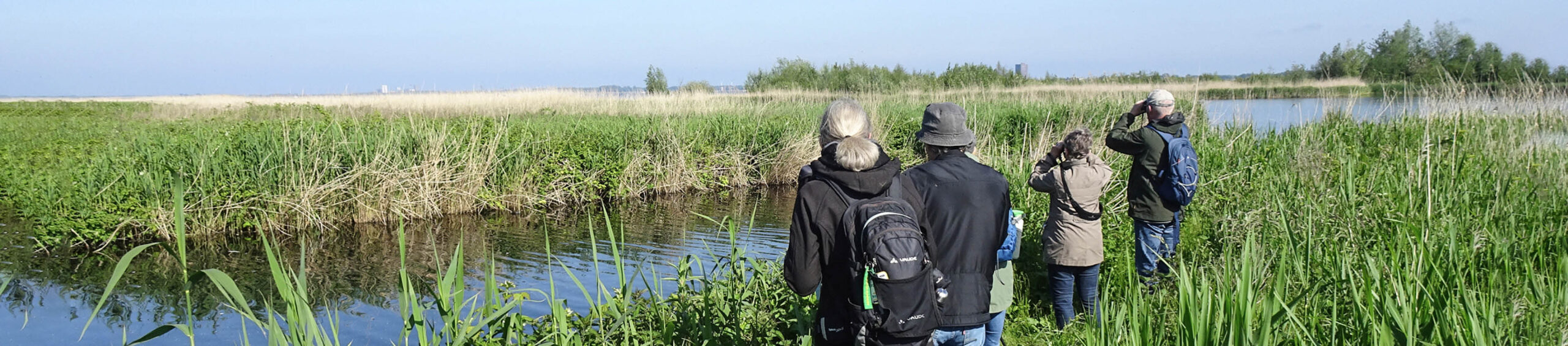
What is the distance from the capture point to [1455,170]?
627cm

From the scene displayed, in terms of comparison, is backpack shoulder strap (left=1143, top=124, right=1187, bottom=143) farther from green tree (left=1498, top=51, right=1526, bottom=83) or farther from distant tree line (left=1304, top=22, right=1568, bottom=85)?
green tree (left=1498, top=51, right=1526, bottom=83)

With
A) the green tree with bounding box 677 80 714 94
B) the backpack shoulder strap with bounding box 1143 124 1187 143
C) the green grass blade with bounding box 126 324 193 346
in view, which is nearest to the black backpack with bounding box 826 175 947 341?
the green grass blade with bounding box 126 324 193 346

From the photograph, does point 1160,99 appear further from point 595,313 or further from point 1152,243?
point 595,313

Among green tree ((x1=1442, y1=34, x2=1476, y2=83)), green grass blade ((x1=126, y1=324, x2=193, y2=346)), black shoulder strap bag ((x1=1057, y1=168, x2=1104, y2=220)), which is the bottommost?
green grass blade ((x1=126, y1=324, x2=193, y2=346))

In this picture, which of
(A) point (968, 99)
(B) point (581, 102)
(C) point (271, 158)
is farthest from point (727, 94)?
(C) point (271, 158)

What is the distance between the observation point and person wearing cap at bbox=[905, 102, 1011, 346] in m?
2.67

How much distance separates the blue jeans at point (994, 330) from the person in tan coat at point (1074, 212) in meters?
0.84

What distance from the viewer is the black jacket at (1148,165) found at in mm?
4426

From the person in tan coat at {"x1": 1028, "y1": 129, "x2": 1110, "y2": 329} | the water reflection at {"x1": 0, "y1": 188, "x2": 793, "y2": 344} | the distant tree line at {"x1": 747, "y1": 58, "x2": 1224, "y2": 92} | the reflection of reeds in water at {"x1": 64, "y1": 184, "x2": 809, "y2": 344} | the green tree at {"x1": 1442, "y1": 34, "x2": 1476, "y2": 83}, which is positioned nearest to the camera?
the reflection of reeds in water at {"x1": 64, "y1": 184, "x2": 809, "y2": 344}

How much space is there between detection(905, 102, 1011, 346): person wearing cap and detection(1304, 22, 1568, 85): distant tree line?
845cm

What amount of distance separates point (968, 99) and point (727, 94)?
656cm

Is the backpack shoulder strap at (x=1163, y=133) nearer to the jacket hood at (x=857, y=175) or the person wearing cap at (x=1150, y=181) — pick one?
the person wearing cap at (x=1150, y=181)

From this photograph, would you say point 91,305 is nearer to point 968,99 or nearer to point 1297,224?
point 1297,224

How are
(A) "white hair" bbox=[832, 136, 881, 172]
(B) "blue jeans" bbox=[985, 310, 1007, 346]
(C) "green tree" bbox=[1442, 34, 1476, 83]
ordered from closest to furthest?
(A) "white hair" bbox=[832, 136, 881, 172] → (B) "blue jeans" bbox=[985, 310, 1007, 346] → (C) "green tree" bbox=[1442, 34, 1476, 83]
